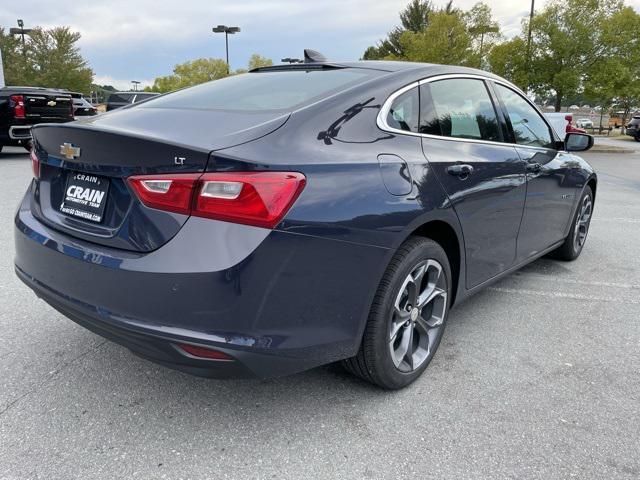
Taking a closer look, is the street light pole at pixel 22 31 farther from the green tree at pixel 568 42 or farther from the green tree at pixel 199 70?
the green tree at pixel 568 42

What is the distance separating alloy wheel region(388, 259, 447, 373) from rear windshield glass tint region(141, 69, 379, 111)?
961mm

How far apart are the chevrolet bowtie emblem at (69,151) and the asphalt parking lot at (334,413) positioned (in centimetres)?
113

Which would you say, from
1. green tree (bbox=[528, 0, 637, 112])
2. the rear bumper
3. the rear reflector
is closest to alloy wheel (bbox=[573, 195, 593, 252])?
the rear bumper

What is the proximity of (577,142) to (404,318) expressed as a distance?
2765mm

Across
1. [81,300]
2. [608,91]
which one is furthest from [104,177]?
[608,91]

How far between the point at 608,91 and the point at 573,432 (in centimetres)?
2143

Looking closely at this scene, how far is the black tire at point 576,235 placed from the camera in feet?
15.7

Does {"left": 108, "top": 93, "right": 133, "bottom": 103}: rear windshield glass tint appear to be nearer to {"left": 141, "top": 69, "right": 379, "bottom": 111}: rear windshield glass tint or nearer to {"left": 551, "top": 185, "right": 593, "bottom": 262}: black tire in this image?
{"left": 551, "top": 185, "right": 593, "bottom": 262}: black tire

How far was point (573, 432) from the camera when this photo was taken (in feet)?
7.75

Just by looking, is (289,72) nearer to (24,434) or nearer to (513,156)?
(513,156)

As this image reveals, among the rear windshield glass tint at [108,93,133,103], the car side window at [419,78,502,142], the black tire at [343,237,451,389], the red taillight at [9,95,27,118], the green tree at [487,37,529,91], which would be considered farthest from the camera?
the rear windshield glass tint at [108,93,133,103]

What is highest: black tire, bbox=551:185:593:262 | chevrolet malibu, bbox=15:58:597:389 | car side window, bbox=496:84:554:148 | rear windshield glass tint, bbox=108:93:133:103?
rear windshield glass tint, bbox=108:93:133:103

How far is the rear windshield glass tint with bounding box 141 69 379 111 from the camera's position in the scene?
8.20 ft

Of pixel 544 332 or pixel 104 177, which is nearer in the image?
pixel 104 177
